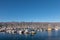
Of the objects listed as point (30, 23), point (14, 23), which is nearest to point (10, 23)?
point (14, 23)

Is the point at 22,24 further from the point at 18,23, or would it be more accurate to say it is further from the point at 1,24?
the point at 1,24

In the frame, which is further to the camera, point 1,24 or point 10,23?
point 10,23

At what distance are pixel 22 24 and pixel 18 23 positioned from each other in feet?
15.6

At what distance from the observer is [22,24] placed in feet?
376

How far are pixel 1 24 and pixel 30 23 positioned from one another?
930 inches

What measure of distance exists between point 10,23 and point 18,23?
244 inches

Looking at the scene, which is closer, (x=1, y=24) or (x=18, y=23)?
(x=1, y=24)

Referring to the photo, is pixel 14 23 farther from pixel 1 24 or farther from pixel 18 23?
pixel 1 24

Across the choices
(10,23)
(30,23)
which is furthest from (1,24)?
(30,23)

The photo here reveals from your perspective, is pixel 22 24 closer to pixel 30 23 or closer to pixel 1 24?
pixel 30 23

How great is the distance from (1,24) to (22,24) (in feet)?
53.0

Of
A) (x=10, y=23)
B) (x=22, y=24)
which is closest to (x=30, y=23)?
(x=22, y=24)

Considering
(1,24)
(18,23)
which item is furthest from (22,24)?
(1,24)

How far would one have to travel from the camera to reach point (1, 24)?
107688 mm
